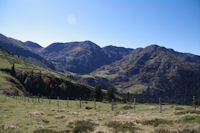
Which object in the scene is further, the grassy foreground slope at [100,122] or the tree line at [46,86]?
the tree line at [46,86]

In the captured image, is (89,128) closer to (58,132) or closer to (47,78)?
(58,132)

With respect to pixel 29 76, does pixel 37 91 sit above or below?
below

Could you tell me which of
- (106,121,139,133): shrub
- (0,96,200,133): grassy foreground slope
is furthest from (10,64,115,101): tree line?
(106,121,139,133): shrub

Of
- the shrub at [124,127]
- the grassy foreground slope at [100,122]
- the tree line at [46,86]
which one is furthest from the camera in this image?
the tree line at [46,86]

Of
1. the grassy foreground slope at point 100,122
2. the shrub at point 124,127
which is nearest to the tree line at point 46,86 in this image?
the grassy foreground slope at point 100,122

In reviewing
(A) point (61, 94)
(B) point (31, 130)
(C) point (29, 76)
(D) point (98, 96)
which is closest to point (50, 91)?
(A) point (61, 94)

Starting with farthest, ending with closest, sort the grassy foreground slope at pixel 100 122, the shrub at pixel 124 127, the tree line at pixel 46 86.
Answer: the tree line at pixel 46 86 < the shrub at pixel 124 127 < the grassy foreground slope at pixel 100 122

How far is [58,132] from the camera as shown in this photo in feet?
42.1

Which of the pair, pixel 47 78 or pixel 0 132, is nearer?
pixel 0 132

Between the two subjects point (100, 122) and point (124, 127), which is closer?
point (124, 127)

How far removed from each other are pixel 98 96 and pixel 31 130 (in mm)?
92934

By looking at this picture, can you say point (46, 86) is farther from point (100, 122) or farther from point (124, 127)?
point (124, 127)

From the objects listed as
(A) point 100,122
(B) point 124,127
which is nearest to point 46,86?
(A) point 100,122

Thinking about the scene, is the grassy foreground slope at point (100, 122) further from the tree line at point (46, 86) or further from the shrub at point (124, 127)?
the tree line at point (46, 86)
